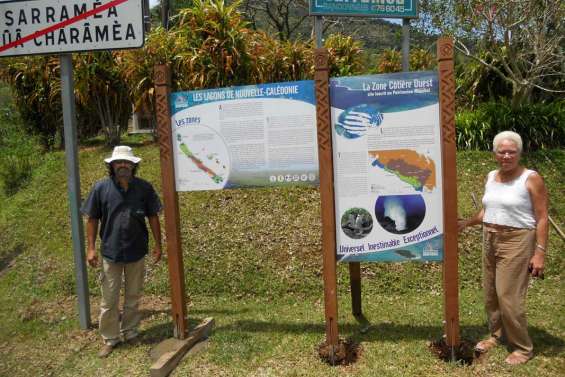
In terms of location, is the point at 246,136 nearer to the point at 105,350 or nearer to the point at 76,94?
the point at 105,350

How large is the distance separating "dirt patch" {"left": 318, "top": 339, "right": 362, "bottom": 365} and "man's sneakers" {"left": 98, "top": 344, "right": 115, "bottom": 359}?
5.82 ft

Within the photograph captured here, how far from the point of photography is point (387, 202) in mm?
3764

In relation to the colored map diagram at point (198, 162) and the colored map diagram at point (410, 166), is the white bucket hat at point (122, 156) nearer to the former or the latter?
the colored map diagram at point (198, 162)

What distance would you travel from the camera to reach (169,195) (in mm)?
4145

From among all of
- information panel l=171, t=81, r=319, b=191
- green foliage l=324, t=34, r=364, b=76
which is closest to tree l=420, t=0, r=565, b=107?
green foliage l=324, t=34, r=364, b=76

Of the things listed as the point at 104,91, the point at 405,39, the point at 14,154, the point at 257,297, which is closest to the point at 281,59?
the point at 104,91

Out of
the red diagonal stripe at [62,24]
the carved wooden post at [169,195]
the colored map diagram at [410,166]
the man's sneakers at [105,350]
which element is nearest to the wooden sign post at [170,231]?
the carved wooden post at [169,195]

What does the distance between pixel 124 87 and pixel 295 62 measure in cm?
338

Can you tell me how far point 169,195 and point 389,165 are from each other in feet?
5.83

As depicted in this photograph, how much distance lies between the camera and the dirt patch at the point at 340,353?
3.83 metres

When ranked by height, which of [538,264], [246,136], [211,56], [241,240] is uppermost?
[211,56]

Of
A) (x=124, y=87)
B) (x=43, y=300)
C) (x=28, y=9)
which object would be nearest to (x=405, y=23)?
(x=28, y=9)

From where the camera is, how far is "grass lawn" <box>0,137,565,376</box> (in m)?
3.95

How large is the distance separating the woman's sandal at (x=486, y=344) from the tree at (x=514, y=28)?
6.22m
